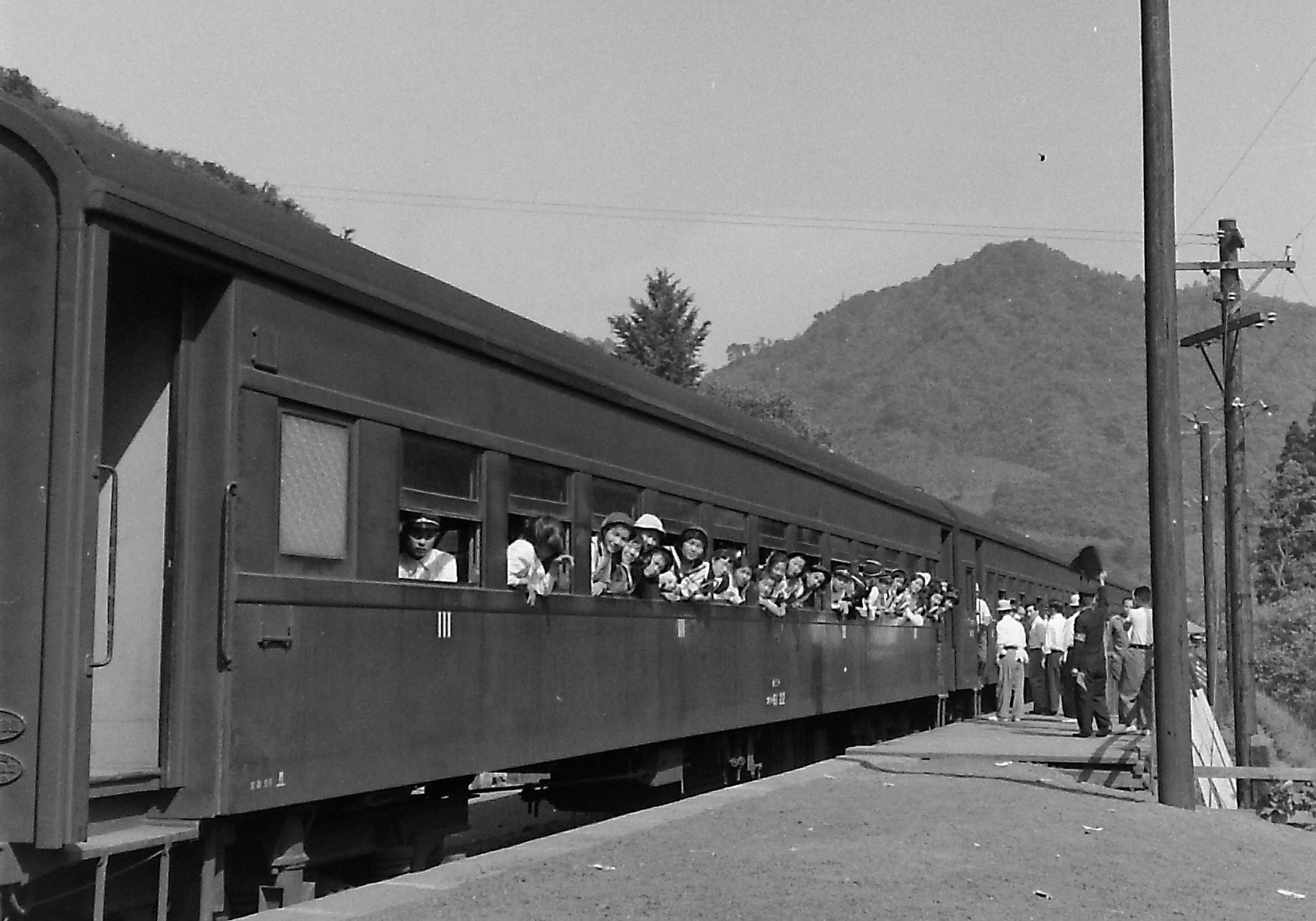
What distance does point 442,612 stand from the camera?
26.8 ft

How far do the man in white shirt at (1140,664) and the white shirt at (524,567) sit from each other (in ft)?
33.0

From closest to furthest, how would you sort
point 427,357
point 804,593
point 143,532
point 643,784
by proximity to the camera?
point 143,532 → point 427,357 → point 643,784 → point 804,593

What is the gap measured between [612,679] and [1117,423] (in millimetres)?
169779

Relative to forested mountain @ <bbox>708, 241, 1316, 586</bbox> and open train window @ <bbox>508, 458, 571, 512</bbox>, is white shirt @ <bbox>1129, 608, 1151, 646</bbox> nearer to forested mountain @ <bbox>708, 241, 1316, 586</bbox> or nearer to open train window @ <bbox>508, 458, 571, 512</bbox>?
open train window @ <bbox>508, 458, 571, 512</bbox>

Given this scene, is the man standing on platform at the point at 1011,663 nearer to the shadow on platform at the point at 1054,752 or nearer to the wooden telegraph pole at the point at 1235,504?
the shadow on platform at the point at 1054,752

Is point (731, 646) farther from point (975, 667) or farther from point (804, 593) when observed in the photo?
point (975, 667)

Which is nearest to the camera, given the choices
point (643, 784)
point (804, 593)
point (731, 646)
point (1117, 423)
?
point (643, 784)

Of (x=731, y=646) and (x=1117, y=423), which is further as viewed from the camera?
(x=1117, y=423)

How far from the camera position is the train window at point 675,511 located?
37.3 ft

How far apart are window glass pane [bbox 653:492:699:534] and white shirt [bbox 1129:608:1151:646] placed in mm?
7460

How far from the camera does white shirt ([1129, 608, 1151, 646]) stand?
17766 millimetres

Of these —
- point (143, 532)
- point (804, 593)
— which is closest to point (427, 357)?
point (143, 532)

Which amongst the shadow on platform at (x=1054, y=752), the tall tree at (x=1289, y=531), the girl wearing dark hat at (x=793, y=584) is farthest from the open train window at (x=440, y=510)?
the tall tree at (x=1289, y=531)

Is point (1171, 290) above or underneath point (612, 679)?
above
